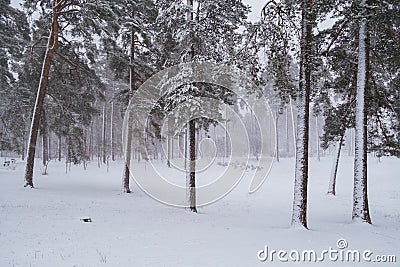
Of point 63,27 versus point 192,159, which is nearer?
point 192,159

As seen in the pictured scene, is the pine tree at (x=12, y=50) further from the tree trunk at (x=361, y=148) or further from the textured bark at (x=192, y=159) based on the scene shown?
the tree trunk at (x=361, y=148)

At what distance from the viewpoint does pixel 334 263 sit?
633 centimetres

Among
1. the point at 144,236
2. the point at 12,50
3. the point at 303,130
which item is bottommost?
the point at 144,236

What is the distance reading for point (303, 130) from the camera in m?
9.95

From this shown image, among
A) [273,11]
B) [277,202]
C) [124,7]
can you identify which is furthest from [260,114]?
[273,11]

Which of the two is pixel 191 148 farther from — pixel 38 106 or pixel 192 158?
pixel 38 106

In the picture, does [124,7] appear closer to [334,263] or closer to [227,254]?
[227,254]

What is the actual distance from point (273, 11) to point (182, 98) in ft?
15.1

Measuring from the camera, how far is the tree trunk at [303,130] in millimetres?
9758

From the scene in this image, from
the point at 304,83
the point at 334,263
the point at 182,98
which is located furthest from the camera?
the point at 182,98

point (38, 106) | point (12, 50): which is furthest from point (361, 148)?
point (12, 50)

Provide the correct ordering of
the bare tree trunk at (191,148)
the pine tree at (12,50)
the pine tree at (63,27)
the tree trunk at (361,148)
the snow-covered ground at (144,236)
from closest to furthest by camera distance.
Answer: the snow-covered ground at (144,236), the tree trunk at (361,148), the bare tree trunk at (191,148), the pine tree at (63,27), the pine tree at (12,50)

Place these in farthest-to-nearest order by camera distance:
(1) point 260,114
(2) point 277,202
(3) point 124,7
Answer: (1) point 260,114 < (2) point 277,202 < (3) point 124,7

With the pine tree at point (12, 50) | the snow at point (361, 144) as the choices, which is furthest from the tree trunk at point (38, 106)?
the snow at point (361, 144)
